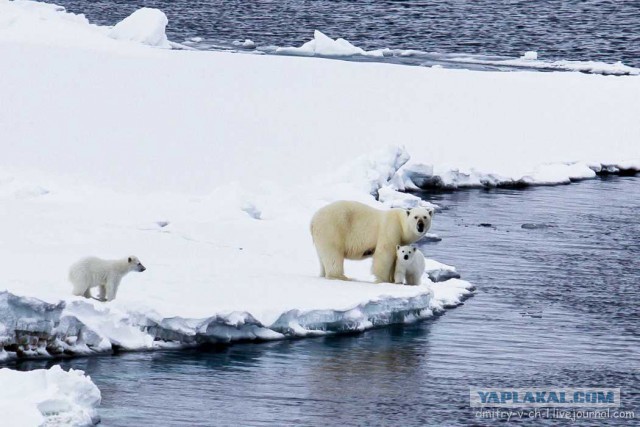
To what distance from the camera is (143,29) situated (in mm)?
33156

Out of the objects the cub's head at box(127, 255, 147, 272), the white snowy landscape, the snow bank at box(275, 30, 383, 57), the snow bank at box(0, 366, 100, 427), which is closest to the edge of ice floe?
the white snowy landscape

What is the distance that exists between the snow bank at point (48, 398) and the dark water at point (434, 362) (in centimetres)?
24

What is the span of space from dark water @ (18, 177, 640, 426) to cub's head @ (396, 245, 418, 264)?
0.68 metres

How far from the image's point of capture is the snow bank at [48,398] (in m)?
8.80

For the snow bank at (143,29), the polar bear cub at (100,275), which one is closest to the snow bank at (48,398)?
the polar bear cub at (100,275)

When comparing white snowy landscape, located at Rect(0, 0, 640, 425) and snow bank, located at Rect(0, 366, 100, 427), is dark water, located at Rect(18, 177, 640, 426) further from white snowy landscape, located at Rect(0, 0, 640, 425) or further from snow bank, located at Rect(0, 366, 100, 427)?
white snowy landscape, located at Rect(0, 0, 640, 425)

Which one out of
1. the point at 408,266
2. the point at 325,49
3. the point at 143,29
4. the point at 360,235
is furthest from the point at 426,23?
the point at 408,266

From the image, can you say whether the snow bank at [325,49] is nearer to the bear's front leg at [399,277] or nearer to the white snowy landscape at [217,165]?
the white snowy landscape at [217,165]

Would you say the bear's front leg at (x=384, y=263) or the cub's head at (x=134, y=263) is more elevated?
the cub's head at (x=134, y=263)

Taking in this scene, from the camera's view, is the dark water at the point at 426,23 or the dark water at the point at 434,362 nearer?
the dark water at the point at 434,362

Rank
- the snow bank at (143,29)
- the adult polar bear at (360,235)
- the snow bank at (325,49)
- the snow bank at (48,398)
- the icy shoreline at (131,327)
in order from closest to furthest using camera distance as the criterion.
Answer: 1. the snow bank at (48,398)
2. the icy shoreline at (131,327)
3. the adult polar bear at (360,235)
4. the snow bank at (143,29)
5. the snow bank at (325,49)

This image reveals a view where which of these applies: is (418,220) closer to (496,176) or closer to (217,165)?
(217,165)

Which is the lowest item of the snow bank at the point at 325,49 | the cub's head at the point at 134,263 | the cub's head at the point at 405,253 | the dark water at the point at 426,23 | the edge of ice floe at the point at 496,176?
the dark water at the point at 426,23

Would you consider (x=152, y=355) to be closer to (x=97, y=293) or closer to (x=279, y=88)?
(x=97, y=293)
